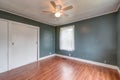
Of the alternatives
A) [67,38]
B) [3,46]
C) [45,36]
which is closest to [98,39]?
[67,38]

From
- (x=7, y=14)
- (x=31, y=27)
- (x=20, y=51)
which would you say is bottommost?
(x=20, y=51)

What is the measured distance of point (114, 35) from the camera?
3.03 m

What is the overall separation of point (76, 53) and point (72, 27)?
1.64m

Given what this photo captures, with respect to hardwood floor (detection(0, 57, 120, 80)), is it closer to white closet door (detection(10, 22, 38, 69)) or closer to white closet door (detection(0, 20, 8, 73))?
white closet door (detection(0, 20, 8, 73))

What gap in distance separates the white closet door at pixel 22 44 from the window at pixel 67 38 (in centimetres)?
185

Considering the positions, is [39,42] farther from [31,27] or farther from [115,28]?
[115,28]

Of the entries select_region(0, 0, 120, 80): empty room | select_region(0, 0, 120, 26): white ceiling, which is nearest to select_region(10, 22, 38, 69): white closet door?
select_region(0, 0, 120, 80): empty room

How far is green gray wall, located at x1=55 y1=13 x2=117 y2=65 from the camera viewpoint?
3.07m

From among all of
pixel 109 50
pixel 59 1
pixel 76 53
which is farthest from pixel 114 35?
pixel 59 1

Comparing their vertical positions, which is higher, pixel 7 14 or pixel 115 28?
pixel 7 14

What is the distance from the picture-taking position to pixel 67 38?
4816 mm

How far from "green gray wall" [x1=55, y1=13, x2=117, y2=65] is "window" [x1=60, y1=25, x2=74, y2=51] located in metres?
0.35

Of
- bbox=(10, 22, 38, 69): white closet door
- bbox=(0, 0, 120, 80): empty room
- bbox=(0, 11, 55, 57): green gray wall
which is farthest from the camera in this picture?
bbox=(0, 11, 55, 57): green gray wall

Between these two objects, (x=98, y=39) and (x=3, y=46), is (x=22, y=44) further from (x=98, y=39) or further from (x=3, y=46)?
(x=98, y=39)
